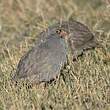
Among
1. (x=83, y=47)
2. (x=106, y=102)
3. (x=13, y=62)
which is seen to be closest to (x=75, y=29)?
(x=83, y=47)

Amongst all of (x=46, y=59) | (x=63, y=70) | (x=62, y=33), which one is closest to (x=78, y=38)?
(x=62, y=33)

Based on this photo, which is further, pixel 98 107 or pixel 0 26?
pixel 0 26

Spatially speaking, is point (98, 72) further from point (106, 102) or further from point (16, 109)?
point (16, 109)

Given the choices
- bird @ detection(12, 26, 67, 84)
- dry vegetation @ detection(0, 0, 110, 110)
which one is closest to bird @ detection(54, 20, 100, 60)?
dry vegetation @ detection(0, 0, 110, 110)

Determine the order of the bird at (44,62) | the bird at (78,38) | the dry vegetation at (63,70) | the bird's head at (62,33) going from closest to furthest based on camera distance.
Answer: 1. the dry vegetation at (63,70)
2. the bird at (44,62)
3. the bird's head at (62,33)
4. the bird at (78,38)

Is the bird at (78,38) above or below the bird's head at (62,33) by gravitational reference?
below

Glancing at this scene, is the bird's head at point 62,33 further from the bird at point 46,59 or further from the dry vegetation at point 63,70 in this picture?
the dry vegetation at point 63,70

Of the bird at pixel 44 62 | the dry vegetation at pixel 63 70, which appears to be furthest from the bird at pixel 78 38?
the bird at pixel 44 62
